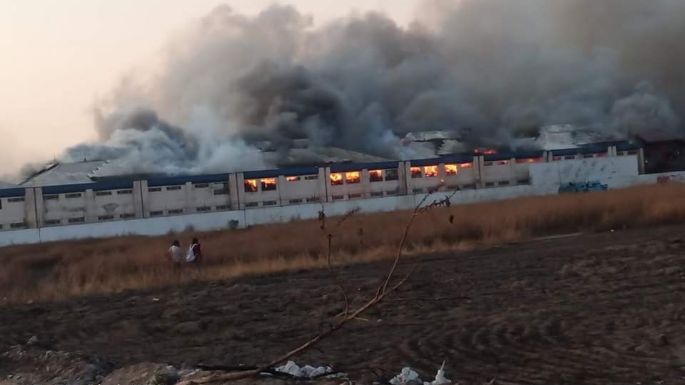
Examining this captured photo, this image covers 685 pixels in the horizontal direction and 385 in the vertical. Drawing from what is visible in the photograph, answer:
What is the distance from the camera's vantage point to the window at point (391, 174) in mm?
43812

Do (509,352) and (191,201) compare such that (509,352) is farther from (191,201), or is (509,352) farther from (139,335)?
(191,201)

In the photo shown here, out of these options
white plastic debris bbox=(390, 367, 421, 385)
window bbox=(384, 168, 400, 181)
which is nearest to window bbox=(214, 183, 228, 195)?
window bbox=(384, 168, 400, 181)

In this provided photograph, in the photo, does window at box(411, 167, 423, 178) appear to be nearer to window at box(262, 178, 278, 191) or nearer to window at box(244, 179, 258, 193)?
window at box(262, 178, 278, 191)

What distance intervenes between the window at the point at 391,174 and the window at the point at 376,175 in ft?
1.07

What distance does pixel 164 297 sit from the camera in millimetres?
13180

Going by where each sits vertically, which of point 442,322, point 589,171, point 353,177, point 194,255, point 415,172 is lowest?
point 442,322

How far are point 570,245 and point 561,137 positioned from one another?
39.7 meters

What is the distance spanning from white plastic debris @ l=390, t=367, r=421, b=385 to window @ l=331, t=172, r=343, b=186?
36.5m

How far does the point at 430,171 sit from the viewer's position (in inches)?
1762

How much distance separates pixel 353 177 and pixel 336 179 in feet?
3.43

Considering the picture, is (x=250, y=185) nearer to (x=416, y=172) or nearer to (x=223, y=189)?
(x=223, y=189)

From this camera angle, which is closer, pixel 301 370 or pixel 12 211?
pixel 301 370

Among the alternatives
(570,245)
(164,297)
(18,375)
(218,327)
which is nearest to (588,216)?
(570,245)

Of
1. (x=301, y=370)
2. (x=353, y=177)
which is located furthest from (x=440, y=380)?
(x=353, y=177)
